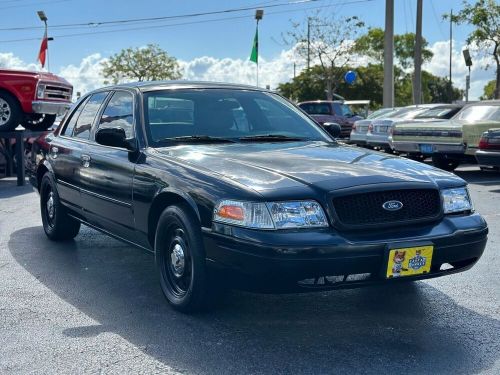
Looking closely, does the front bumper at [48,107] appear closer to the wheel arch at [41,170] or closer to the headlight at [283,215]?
the wheel arch at [41,170]

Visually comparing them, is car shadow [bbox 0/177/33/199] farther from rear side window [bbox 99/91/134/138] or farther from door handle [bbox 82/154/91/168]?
rear side window [bbox 99/91/134/138]

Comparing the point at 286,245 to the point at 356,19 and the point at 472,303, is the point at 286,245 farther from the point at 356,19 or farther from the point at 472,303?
the point at 356,19

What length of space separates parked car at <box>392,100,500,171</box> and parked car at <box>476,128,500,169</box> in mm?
1198

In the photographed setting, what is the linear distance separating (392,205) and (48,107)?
32.1ft

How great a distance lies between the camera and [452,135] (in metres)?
12.9

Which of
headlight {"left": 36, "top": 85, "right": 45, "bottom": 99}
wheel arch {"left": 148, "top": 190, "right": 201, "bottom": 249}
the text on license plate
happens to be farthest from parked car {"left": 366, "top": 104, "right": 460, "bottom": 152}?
wheel arch {"left": 148, "top": 190, "right": 201, "bottom": 249}

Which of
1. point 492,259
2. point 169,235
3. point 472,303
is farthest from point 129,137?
point 492,259

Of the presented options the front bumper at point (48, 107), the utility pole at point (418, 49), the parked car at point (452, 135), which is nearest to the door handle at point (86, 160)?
Answer: the front bumper at point (48, 107)

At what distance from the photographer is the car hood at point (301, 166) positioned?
3922mm

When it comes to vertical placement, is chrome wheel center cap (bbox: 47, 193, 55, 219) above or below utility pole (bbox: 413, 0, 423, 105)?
below

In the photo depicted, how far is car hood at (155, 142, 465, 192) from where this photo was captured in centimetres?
392

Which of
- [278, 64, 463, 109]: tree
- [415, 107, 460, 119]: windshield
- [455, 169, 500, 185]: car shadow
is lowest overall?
[455, 169, 500, 185]: car shadow

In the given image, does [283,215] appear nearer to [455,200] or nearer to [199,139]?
[455,200]

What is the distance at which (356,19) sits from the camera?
149 ft
